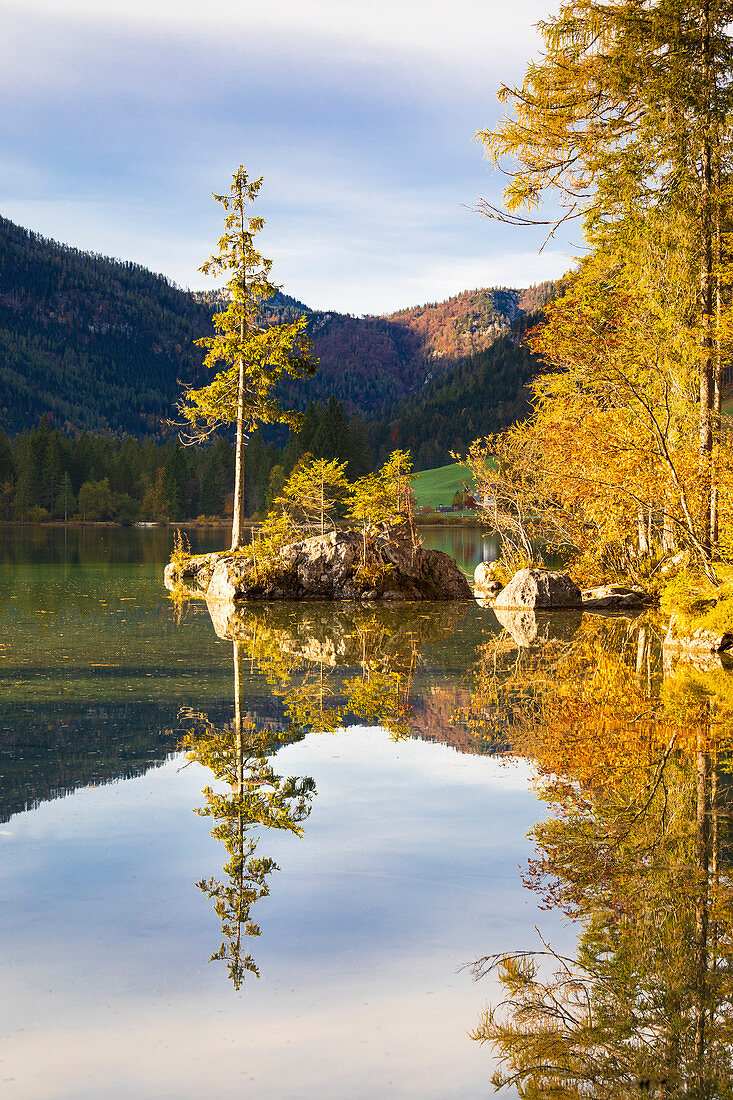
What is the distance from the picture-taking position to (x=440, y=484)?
548 ft

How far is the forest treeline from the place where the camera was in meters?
98.8

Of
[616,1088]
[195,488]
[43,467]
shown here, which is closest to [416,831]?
[616,1088]

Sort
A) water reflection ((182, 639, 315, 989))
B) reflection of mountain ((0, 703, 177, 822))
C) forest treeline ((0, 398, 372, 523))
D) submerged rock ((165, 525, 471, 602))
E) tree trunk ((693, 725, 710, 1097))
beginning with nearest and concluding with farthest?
1. tree trunk ((693, 725, 710, 1097))
2. water reflection ((182, 639, 315, 989))
3. reflection of mountain ((0, 703, 177, 822))
4. submerged rock ((165, 525, 471, 602))
5. forest treeline ((0, 398, 372, 523))

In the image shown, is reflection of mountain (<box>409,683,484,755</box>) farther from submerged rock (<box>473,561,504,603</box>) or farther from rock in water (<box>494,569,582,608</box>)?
submerged rock (<box>473,561,504,603</box>)

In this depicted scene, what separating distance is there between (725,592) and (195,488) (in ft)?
388

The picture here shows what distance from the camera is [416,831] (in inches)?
245

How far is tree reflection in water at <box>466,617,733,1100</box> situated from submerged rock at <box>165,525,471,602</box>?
13158 millimetres

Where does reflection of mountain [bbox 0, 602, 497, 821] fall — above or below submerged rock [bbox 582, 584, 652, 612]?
below

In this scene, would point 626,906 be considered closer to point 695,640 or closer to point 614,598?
point 695,640

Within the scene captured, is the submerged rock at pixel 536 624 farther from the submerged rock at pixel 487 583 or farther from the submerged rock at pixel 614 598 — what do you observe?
the submerged rock at pixel 487 583

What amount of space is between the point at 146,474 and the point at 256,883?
122 m

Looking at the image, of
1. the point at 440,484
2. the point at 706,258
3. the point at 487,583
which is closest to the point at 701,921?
the point at 706,258

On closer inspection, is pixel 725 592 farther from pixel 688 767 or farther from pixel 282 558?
pixel 282 558

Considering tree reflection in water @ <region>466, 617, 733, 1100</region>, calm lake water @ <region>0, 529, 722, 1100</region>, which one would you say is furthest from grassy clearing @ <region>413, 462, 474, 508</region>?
tree reflection in water @ <region>466, 617, 733, 1100</region>
